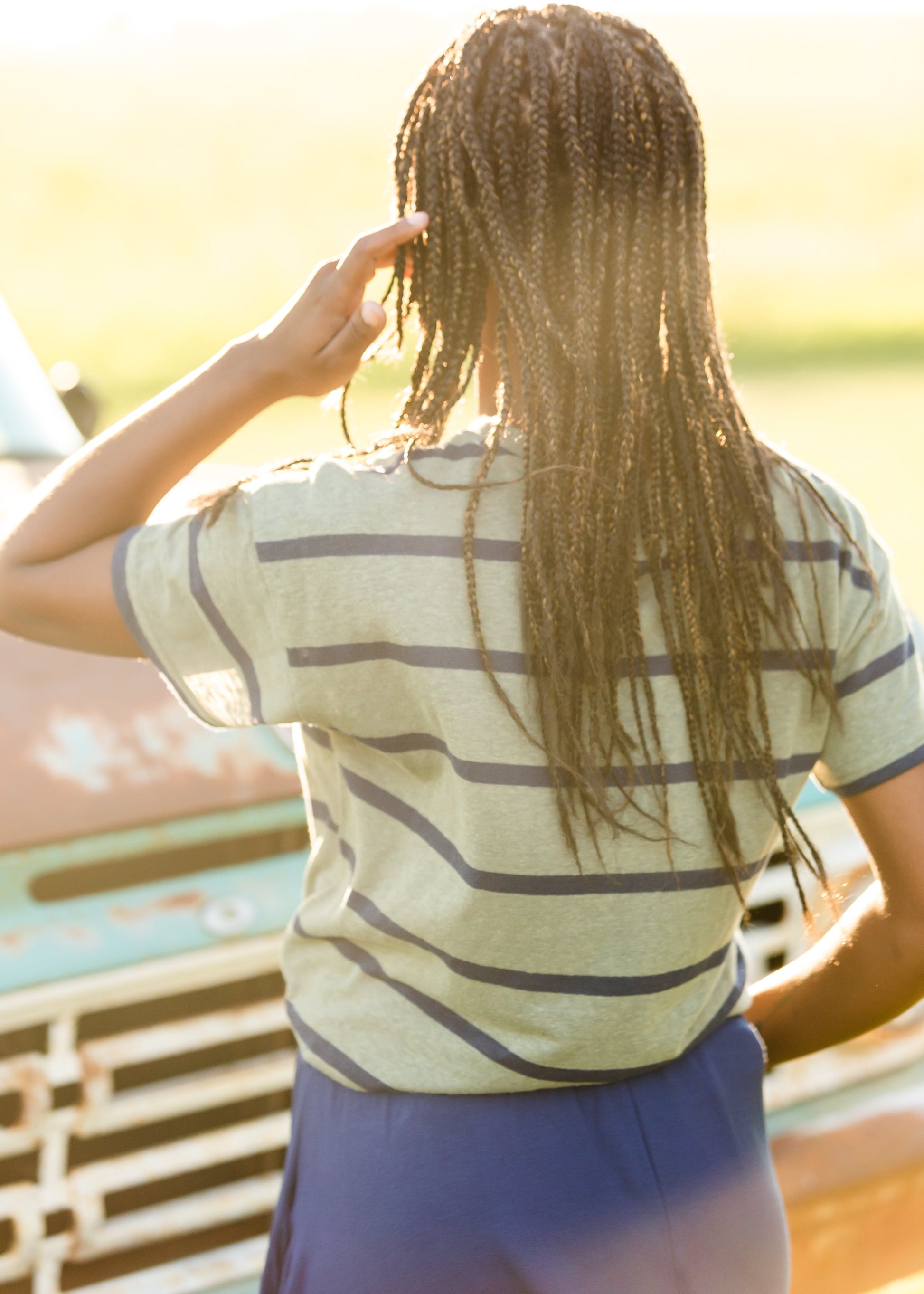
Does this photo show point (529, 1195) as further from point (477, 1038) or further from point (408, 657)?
point (408, 657)

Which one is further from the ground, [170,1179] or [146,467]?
[146,467]

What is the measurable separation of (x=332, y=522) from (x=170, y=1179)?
3.66 ft

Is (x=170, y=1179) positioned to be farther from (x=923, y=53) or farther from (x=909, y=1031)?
(x=923, y=53)

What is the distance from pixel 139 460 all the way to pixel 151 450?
0.01 metres

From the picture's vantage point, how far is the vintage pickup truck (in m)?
1.61

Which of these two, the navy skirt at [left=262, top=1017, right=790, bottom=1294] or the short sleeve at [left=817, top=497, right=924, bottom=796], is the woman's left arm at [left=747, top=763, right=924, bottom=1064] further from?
the navy skirt at [left=262, top=1017, right=790, bottom=1294]

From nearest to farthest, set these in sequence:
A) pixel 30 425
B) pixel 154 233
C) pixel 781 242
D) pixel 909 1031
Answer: pixel 909 1031 < pixel 30 425 < pixel 781 242 < pixel 154 233

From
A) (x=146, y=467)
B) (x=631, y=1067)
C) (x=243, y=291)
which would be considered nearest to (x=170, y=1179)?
(x=631, y=1067)

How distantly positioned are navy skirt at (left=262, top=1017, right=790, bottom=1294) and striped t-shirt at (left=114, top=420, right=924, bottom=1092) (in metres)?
0.03

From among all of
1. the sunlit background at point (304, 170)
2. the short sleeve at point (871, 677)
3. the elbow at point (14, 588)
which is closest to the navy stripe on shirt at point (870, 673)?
the short sleeve at point (871, 677)

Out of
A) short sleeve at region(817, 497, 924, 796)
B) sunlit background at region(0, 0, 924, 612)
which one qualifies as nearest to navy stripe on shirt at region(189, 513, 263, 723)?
short sleeve at region(817, 497, 924, 796)

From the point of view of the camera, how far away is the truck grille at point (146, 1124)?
5.26 feet

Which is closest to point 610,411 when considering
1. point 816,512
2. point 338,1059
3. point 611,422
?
point 611,422

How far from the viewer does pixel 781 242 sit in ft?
94.4
